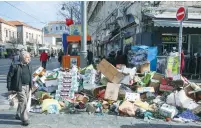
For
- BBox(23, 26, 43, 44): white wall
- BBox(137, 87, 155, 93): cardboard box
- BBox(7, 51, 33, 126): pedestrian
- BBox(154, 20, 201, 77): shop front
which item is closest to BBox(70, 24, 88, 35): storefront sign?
BBox(154, 20, 201, 77): shop front

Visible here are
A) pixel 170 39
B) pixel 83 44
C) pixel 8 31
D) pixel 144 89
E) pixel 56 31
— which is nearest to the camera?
pixel 144 89

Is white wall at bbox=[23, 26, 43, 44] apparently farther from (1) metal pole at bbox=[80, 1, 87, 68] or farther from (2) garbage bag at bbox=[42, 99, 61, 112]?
(2) garbage bag at bbox=[42, 99, 61, 112]

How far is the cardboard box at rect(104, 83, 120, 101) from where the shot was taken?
23.2 feet

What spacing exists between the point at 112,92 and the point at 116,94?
0.13 meters

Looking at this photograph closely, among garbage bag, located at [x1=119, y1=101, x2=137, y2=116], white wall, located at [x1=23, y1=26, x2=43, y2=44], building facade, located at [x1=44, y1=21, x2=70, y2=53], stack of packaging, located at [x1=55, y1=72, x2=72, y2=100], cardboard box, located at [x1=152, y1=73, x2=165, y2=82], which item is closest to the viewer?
garbage bag, located at [x1=119, y1=101, x2=137, y2=116]

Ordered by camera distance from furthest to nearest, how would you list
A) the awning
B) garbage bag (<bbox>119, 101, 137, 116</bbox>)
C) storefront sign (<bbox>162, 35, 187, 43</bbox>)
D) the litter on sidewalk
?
storefront sign (<bbox>162, 35, 187, 43</bbox>) < the awning < the litter on sidewalk < garbage bag (<bbox>119, 101, 137, 116</bbox>)

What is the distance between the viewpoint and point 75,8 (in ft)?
109

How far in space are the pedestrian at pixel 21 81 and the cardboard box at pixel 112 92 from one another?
2.44 metres

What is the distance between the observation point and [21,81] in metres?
5.43

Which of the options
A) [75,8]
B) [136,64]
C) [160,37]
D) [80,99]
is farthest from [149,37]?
[75,8]

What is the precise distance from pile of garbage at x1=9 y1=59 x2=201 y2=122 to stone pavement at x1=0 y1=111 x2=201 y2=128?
0.28 m

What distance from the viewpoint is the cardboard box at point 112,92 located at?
278 inches

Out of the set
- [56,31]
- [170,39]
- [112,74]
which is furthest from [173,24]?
[56,31]

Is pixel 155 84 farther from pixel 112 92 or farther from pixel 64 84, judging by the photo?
pixel 64 84
